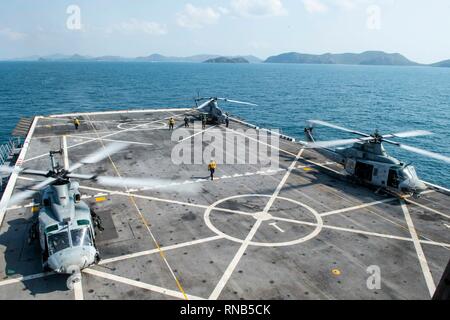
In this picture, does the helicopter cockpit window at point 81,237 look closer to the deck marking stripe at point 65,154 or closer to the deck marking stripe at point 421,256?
the deck marking stripe at point 65,154

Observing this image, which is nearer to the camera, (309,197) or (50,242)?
(50,242)

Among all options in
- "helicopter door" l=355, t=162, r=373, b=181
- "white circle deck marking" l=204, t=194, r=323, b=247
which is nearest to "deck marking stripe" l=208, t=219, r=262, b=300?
"white circle deck marking" l=204, t=194, r=323, b=247

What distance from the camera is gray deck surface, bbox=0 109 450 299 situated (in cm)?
1842

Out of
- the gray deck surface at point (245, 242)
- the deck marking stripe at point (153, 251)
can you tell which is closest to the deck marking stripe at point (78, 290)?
the gray deck surface at point (245, 242)

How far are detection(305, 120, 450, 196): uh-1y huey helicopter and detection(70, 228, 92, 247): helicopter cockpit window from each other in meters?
21.3

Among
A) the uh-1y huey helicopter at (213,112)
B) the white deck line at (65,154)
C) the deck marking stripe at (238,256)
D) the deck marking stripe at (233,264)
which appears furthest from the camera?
the uh-1y huey helicopter at (213,112)

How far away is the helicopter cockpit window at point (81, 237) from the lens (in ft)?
60.2

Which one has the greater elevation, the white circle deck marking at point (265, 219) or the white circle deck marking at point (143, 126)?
the white circle deck marking at point (143, 126)

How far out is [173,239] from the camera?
23078 mm

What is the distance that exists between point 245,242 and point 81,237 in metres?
10.2

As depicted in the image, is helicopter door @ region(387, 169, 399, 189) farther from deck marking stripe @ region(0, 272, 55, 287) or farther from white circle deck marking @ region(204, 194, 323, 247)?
deck marking stripe @ region(0, 272, 55, 287)
